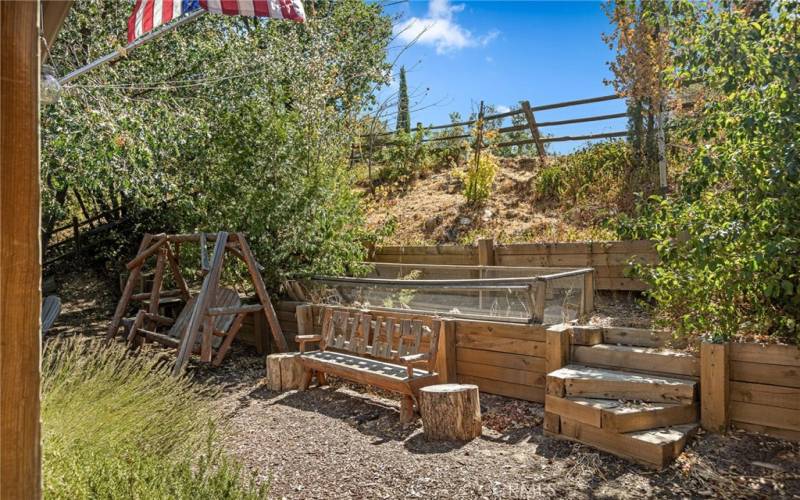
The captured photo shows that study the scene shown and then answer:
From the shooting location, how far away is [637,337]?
4973 millimetres

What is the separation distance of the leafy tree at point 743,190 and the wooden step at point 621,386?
0.45 m

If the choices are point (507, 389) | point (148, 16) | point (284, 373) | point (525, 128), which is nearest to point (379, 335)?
point (284, 373)

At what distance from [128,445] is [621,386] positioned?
3255mm

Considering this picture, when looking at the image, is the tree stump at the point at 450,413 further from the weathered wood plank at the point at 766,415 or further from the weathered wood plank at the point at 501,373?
the weathered wood plank at the point at 766,415

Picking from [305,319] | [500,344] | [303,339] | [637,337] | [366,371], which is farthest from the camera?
[305,319]

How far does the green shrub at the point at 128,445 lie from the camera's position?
271 centimetres

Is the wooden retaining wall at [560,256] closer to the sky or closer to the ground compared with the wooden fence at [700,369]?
closer to the sky

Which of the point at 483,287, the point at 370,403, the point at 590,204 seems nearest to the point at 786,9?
the point at 483,287

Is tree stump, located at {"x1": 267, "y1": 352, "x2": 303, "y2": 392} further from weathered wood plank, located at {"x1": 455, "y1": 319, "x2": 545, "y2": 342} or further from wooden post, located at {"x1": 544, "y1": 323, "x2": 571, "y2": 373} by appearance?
wooden post, located at {"x1": 544, "y1": 323, "x2": 571, "y2": 373}

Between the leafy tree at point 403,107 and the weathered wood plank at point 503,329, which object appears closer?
the weathered wood plank at point 503,329

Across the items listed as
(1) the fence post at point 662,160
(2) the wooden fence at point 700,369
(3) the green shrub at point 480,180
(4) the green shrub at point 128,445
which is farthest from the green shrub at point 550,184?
(4) the green shrub at point 128,445

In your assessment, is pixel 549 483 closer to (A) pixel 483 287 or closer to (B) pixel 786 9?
(A) pixel 483 287

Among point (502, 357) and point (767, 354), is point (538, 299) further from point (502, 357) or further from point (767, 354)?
point (767, 354)

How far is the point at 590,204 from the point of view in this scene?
32.2 feet
